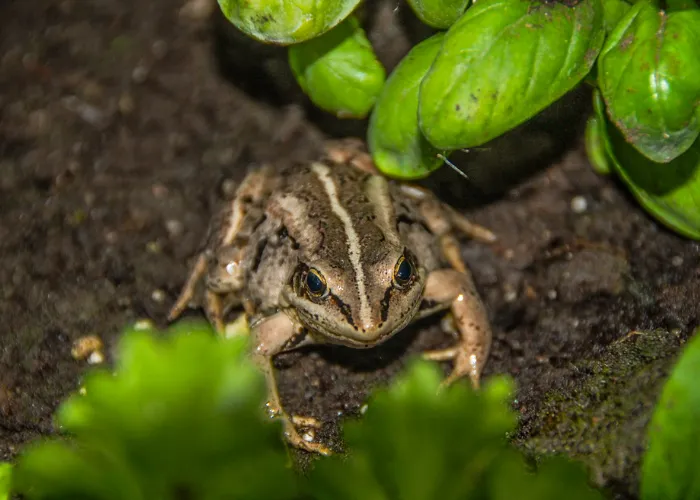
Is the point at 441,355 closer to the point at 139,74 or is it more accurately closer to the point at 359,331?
the point at 359,331

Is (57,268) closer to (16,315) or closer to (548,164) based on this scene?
(16,315)

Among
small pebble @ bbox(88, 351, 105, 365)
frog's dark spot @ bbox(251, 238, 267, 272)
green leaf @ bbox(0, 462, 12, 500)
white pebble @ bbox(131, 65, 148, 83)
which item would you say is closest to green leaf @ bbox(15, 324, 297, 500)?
green leaf @ bbox(0, 462, 12, 500)

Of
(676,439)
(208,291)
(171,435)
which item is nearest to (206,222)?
(208,291)

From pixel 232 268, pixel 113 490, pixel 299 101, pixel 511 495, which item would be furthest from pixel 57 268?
pixel 511 495

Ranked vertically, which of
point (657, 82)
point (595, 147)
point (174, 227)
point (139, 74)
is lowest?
point (174, 227)

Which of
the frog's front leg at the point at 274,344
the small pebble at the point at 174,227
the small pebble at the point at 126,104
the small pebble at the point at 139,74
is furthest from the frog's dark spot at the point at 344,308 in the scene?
the small pebble at the point at 139,74

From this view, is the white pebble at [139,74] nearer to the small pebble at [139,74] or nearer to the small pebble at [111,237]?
the small pebble at [139,74]
